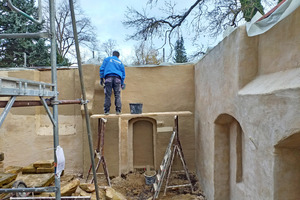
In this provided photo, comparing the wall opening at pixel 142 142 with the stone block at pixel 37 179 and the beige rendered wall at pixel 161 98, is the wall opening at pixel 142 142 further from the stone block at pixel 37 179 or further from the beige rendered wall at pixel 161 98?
the stone block at pixel 37 179

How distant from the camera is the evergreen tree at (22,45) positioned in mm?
11406

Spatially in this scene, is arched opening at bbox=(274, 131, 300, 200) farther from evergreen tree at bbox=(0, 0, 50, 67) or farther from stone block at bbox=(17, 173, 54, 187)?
evergreen tree at bbox=(0, 0, 50, 67)

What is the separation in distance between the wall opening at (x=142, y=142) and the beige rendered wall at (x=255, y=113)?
2.58 m

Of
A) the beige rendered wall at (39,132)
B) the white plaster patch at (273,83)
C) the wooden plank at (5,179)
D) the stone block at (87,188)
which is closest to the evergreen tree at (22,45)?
the beige rendered wall at (39,132)

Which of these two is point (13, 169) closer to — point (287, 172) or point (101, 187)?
point (101, 187)

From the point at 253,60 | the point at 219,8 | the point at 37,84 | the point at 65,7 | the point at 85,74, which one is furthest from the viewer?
the point at 65,7

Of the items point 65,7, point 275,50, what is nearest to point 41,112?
point 275,50

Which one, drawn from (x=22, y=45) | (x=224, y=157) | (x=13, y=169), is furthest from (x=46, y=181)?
(x=22, y=45)

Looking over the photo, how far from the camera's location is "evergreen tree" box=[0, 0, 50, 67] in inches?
449

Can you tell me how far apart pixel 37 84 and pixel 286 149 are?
297 cm

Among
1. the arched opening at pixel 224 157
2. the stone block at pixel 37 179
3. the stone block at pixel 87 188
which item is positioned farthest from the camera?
the stone block at pixel 37 179

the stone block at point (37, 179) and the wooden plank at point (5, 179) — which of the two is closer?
the wooden plank at point (5, 179)

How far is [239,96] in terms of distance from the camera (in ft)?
9.64

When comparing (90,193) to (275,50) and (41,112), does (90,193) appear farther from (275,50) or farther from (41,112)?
(275,50)
